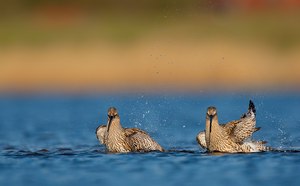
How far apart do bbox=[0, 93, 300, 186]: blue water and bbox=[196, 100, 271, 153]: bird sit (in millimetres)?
254

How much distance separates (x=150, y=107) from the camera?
23.2 metres

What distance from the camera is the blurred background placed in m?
26.8

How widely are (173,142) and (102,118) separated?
6798mm

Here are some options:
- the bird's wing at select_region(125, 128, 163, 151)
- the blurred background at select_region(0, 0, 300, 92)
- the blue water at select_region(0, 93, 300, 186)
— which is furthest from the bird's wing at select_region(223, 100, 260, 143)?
the blurred background at select_region(0, 0, 300, 92)

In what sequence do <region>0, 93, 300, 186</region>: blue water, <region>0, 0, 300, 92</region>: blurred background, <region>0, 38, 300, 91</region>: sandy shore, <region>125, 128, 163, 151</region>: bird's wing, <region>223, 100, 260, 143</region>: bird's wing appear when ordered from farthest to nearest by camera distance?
<region>0, 0, 300, 92</region>: blurred background → <region>0, 38, 300, 91</region>: sandy shore → <region>125, 128, 163, 151</region>: bird's wing → <region>223, 100, 260, 143</region>: bird's wing → <region>0, 93, 300, 186</region>: blue water

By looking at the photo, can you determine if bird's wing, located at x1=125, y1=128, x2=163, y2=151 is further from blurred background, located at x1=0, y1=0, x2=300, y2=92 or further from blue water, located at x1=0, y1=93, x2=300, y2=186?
blurred background, located at x1=0, y1=0, x2=300, y2=92

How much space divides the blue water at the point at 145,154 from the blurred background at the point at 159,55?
759mm

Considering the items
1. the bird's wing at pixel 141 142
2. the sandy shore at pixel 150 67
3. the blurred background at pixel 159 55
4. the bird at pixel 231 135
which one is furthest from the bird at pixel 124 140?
the sandy shore at pixel 150 67

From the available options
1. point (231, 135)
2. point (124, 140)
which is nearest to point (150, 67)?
point (124, 140)

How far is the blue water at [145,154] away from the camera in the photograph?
38.6 feet

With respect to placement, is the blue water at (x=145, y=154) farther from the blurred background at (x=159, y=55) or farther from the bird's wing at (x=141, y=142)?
the blurred background at (x=159, y=55)

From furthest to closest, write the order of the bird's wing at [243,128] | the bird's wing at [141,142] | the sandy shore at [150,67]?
the sandy shore at [150,67]
the bird's wing at [141,142]
the bird's wing at [243,128]

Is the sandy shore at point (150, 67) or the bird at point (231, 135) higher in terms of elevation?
the sandy shore at point (150, 67)

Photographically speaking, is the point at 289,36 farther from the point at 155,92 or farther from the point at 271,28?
the point at 155,92
